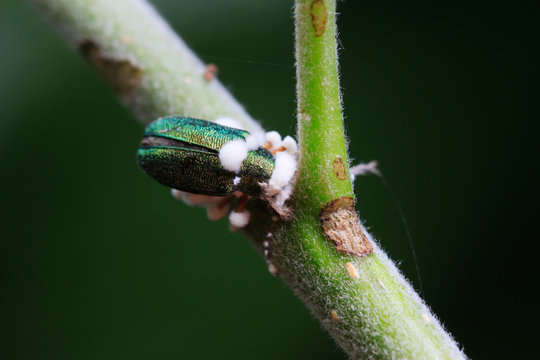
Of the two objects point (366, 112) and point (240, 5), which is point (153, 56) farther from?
point (366, 112)

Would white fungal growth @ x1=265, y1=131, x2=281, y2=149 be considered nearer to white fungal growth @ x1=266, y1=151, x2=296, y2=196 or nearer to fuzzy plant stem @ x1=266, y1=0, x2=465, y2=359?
white fungal growth @ x1=266, y1=151, x2=296, y2=196

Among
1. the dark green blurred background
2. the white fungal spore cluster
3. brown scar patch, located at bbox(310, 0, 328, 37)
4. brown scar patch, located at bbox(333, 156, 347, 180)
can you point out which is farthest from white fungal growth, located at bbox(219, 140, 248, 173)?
the dark green blurred background

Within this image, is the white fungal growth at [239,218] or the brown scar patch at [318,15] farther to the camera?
the white fungal growth at [239,218]

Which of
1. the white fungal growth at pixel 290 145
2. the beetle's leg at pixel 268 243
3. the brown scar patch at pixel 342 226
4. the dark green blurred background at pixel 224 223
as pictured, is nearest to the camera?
the brown scar patch at pixel 342 226

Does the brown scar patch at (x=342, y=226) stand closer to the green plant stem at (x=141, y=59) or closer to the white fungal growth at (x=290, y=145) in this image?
the white fungal growth at (x=290, y=145)

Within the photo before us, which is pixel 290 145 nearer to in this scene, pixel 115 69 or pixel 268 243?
pixel 268 243

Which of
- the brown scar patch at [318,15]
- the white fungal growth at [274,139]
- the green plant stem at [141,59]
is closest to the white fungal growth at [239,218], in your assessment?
the white fungal growth at [274,139]

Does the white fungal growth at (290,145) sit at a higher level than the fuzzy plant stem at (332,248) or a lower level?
higher

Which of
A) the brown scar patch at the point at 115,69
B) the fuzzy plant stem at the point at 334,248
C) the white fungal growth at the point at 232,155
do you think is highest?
the brown scar patch at the point at 115,69
